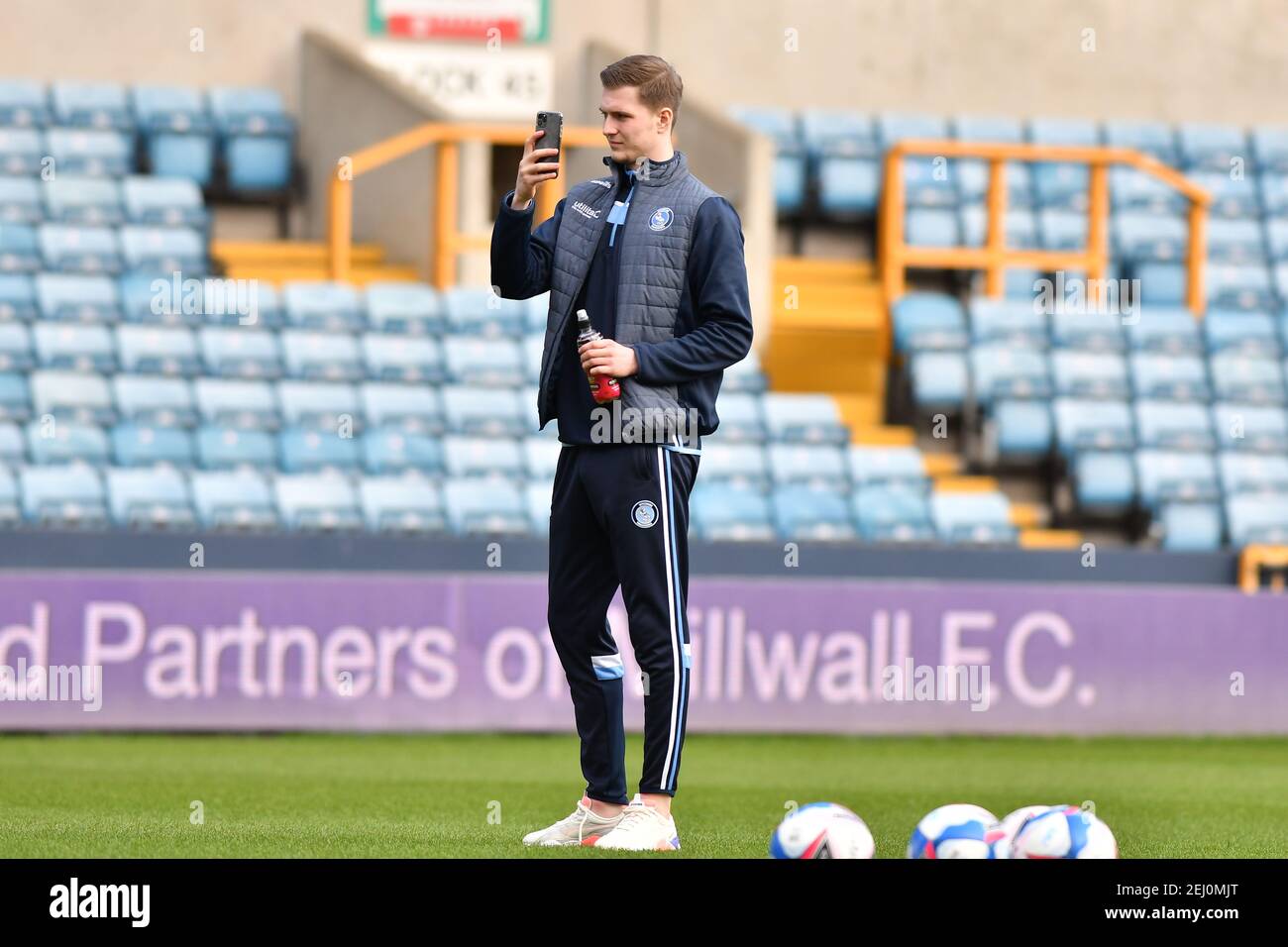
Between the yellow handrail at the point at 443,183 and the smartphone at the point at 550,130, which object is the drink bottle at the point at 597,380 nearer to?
the smartphone at the point at 550,130

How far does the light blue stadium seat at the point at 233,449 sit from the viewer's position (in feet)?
43.3

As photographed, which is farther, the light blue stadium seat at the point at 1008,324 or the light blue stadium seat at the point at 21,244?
the light blue stadium seat at the point at 1008,324

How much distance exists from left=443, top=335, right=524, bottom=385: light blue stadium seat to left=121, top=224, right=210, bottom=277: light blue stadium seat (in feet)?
6.55

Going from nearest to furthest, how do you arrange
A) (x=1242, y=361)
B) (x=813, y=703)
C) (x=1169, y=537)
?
1. (x=813, y=703)
2. (x=1169, y=537)
3. (x=1242, y=361)

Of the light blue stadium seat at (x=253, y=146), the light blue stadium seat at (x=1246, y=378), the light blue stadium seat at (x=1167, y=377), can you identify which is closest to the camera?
the light blue stadium seat at (x=1167, y=377)

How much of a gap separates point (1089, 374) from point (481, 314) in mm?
4367

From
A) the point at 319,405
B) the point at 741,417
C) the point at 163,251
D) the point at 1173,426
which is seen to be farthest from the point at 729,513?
the point at 163,251

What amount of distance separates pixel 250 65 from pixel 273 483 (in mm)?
6511

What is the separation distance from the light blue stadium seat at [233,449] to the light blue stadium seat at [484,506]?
108 centimetres

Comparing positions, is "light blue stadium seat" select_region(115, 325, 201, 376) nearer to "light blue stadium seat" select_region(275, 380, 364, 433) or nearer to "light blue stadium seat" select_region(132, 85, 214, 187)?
"light blue stadium seat" select_region(275, 380, 364, 433)

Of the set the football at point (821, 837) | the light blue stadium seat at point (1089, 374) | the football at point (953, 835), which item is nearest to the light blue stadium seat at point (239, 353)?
the light blue stadium seat at point (1089, 374)

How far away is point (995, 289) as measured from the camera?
56.4ft
